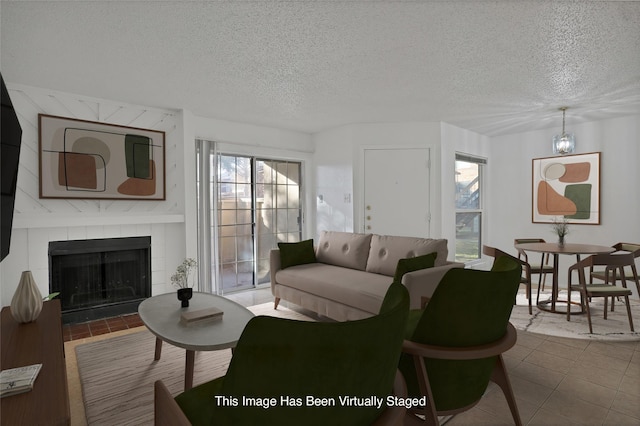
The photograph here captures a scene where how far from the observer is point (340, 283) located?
10.7 ft

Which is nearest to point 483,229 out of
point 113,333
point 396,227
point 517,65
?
point 396,227

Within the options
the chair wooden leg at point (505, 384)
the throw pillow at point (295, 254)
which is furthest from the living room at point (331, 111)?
the chair wooden leg at point (505, 384)

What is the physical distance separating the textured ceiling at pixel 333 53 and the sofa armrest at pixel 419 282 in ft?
5.66

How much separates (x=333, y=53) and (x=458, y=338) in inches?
86.2

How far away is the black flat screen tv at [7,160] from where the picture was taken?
5.78 ft

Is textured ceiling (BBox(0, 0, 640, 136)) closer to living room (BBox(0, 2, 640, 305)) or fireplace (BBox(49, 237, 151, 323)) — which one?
living room (BBox(0, 2, 640, 305))

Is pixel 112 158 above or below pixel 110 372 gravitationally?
above

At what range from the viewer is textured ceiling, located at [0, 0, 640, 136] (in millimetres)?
2098

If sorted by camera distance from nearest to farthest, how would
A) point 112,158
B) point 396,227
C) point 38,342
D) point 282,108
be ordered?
point 38,342 → point 112,158 → point 282,108 → point 396,227

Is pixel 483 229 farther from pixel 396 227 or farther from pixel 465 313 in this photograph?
pixel 465 313

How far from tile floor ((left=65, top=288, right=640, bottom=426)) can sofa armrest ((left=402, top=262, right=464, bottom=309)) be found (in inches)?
28.9

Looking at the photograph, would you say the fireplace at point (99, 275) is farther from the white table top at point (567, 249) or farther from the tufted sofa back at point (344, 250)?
the white table top at point (567, 249)

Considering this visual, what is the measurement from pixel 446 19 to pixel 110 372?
342cm

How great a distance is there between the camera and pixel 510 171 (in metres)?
5.58
